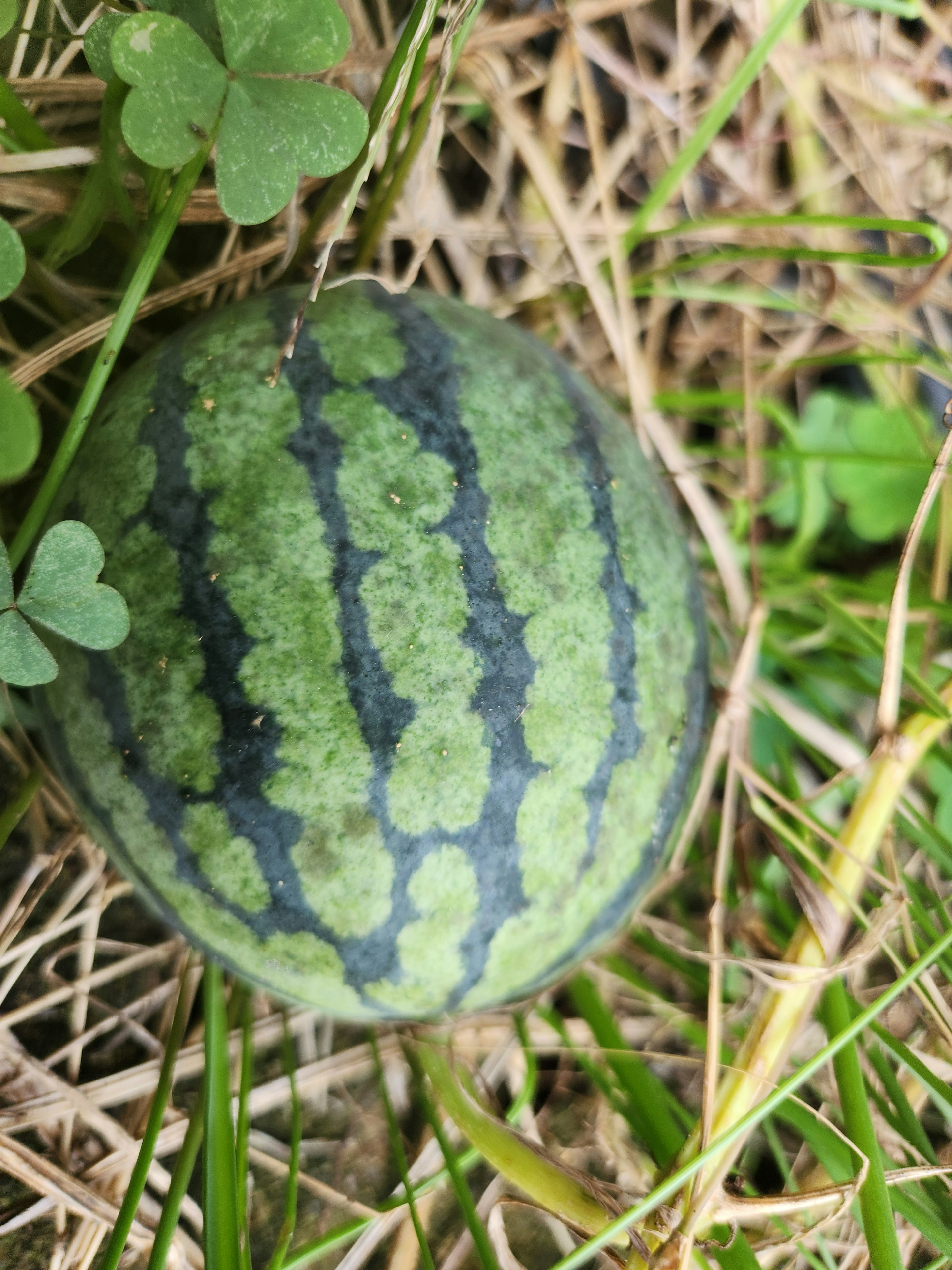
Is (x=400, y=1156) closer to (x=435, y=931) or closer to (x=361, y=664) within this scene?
(x=435, y=931)

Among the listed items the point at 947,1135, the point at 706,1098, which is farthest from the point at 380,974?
the point at 947,1135

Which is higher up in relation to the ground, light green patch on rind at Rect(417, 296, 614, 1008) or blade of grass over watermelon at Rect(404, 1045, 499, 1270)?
light green patch on rind at Rect(417, 296, 614, 1008)

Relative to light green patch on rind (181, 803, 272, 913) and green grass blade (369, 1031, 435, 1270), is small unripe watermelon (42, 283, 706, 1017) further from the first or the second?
green grass blade (369, 1031, 435, 1270)

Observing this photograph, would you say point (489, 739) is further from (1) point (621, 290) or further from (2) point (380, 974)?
(1) point (621, 290)

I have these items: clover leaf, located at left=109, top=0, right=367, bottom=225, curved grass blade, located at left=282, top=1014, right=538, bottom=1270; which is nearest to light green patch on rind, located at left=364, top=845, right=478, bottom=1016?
curved grass blade, located at left=282, top=1014, right=538, bottom=1270

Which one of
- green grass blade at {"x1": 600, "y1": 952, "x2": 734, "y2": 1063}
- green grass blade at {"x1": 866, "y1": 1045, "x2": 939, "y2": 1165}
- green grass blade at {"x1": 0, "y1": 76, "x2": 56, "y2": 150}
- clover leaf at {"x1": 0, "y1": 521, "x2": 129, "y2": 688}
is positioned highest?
green grass blade at {"x1": 0, "y1": 76, "x2": 56, "y2": 150}

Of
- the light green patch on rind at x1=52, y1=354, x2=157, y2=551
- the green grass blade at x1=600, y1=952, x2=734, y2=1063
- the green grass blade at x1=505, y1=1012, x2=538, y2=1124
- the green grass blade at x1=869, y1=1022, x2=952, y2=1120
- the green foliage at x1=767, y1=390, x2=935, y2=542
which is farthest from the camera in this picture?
the green foliage at x1=767, y1=390, x2=935, y2=542

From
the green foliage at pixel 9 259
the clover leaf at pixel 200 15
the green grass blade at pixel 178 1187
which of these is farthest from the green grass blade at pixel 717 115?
the green grass blade at pixel 178 1187
